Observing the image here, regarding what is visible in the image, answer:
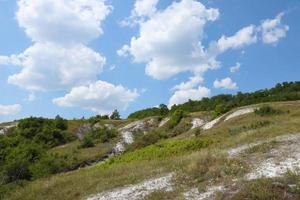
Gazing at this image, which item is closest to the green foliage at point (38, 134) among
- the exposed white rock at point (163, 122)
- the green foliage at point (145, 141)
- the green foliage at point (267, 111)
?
the green foliage at point (145, 141)

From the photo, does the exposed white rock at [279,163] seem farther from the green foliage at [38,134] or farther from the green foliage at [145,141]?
the green foliage at [38,134]

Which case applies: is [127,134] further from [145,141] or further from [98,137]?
[145,141]

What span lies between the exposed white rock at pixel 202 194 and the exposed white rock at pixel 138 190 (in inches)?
62.2

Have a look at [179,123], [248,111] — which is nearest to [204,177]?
[248,111]

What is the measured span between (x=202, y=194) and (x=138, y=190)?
4237 millimetres

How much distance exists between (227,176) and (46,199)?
36.1 ft

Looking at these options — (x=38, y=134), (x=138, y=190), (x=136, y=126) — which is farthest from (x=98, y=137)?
(x=138, y=190)

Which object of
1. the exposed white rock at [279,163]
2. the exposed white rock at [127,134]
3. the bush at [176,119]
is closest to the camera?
the exposed white rock at [279,163]

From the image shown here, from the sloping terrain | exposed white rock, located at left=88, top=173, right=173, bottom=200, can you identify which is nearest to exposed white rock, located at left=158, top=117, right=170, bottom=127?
the sloping terrain

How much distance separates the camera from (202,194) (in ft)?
54.5

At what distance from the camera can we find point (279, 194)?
1425cm

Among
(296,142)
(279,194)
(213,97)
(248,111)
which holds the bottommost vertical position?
(279,194)

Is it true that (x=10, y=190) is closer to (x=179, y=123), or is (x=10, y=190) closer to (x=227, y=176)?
(x=227, y=176)

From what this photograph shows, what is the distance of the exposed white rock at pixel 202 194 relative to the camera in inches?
634
